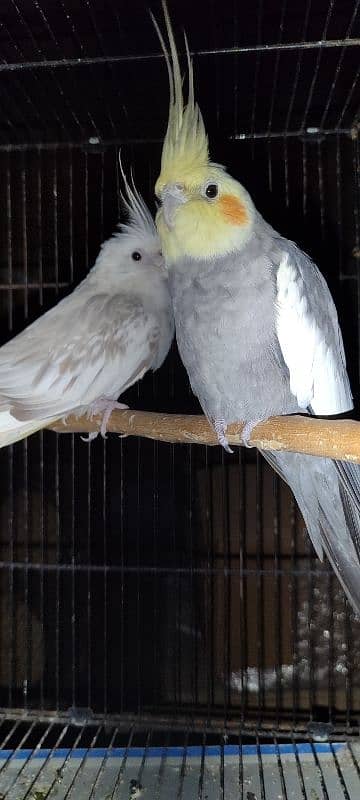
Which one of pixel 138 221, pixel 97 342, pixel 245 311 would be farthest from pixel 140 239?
pixel 245 311

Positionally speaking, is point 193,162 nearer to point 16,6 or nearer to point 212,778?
point 16,6

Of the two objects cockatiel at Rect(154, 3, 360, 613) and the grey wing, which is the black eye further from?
the grey wing

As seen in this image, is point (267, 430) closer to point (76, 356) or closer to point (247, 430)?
point (247, 430)

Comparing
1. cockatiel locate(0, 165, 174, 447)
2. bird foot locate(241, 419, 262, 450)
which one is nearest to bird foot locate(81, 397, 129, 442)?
cockatiel locate(0, 165, 174, 447)

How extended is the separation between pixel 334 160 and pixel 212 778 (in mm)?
2336

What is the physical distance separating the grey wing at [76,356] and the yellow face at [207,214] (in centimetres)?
45

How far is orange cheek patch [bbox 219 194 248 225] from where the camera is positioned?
1566 mm

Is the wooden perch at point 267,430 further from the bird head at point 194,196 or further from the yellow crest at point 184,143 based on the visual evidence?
the yellow crest at point 184,143

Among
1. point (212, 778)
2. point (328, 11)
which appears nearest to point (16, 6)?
point (328, 11)

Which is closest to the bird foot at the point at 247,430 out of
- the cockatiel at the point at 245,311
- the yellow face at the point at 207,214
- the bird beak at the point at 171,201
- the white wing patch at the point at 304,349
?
the cockatiel at the point at 245,311

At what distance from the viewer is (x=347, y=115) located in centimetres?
229

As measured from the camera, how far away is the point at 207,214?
5.16 feet

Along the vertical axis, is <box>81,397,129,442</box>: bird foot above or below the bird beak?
below

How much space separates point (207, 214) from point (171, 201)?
0.10 metres
